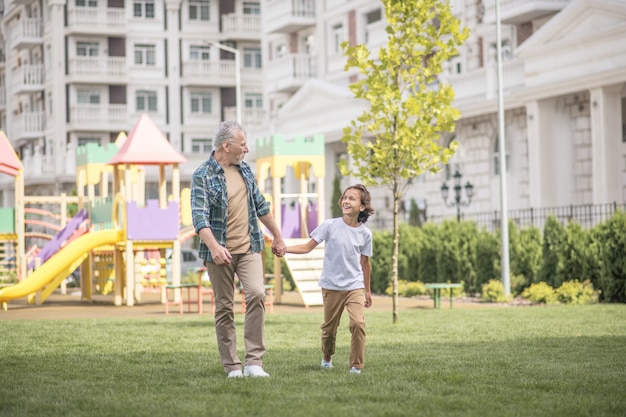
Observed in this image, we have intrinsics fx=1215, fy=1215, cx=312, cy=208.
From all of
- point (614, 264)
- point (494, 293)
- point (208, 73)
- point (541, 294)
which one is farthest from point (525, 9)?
point (208, 73)

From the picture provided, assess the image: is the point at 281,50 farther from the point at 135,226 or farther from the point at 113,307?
the point at 113,307

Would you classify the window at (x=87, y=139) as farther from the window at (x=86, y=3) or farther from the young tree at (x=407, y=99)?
the young tree at (x=407, y=99)

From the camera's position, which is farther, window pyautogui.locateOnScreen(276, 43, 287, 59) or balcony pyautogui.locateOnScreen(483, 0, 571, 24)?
window pyautogui.locateOnScreen(276, 43, 287, 59)

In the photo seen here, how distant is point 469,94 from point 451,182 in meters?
3.85

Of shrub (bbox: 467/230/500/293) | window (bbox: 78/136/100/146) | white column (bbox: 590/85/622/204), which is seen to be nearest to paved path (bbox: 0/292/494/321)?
shrub (bbox: 467/230/500/293)

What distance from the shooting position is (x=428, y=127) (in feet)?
59.2

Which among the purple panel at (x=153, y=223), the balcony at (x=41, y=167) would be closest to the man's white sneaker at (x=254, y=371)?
the purple panel at (x=153, y=223)

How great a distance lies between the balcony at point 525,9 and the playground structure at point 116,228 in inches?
495

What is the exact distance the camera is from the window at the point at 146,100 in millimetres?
66125

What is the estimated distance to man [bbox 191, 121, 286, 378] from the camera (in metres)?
10.2

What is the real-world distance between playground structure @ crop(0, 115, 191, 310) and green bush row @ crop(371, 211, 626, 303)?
18.8ft

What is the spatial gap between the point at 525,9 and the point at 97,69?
111 ft

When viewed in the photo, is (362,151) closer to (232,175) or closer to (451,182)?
(232,175)

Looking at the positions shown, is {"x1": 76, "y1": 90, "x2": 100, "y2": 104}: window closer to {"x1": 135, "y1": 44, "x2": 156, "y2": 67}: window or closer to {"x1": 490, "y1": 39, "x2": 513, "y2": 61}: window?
{"x1": 135, "y1": 44, "x2": 156, "y2": 67}: window
